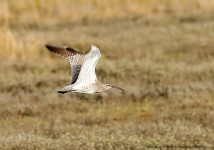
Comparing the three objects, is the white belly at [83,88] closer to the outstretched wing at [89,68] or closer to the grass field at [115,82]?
the outstretched wing at [89,68]

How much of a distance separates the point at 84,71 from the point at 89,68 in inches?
4.7

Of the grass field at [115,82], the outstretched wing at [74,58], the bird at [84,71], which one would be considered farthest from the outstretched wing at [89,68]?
the grass field at [115,82]

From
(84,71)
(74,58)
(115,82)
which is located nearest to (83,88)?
(84,71)

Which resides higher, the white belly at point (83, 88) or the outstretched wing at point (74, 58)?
the outstretched wing at point (74, 58)

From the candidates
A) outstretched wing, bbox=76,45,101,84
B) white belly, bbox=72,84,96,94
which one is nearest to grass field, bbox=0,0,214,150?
white belly, bbox=72,84,96,94

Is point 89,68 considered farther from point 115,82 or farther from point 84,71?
point 115,82

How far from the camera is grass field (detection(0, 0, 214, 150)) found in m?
6.49

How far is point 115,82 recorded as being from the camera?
9938 millimetres

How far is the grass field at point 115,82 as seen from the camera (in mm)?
6488

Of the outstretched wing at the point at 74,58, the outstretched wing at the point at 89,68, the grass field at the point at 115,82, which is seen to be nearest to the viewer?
the outstretched wing at the point at 89,68

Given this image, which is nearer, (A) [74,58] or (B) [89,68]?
(B) [89,68]

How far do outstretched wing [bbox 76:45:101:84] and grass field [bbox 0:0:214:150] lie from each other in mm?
961

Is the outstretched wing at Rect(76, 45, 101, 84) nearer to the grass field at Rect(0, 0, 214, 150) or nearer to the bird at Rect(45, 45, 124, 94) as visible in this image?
the bird at Rect(45, 45, 124, 94)

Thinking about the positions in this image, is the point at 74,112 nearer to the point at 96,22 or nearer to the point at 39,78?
the point at 39,78
